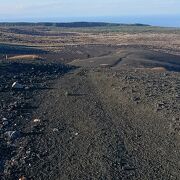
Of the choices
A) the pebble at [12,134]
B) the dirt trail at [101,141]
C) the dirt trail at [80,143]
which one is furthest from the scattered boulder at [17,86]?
the pebble at [12,134]

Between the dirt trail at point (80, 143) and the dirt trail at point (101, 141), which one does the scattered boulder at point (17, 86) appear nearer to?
the dirt trail at point (101, 141)

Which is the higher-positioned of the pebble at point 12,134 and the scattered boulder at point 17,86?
the pebble at point 12,134

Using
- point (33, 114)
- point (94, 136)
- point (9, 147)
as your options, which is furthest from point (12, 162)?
point (33, 114)

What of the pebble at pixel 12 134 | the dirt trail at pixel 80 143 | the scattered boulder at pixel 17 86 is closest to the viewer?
the dirt trail at pixel 80 143

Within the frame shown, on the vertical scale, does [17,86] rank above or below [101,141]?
below

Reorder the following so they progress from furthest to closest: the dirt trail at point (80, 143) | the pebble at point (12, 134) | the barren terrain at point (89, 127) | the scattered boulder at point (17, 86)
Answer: the scattered boulder at point (17, 86), the pebble at point (12, 134), the barren terrain at point (89, 127), the dirt trail at point (80, 143)

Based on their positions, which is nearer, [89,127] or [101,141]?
[101,141]

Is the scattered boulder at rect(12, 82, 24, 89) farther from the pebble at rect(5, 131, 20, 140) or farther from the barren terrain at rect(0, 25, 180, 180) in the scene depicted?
the pebble at rect(5, 131, 20, 140)

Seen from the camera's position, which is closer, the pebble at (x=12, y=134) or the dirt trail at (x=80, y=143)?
the dirt trail at (x=80, y=143)

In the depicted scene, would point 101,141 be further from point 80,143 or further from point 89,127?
point 89,127

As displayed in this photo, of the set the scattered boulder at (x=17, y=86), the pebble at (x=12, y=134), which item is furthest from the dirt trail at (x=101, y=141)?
the scattered boulder at (x=17, y=86)

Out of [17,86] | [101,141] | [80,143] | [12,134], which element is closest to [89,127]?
[101,141]
